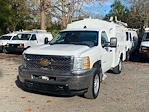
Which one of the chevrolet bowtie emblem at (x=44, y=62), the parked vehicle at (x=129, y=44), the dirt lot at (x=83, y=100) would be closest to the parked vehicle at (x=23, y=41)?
the parked vehicle at (x=129, y=44)

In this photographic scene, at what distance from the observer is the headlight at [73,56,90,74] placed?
8.76 m

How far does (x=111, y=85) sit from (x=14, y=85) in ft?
10.4

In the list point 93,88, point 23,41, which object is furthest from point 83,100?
point 23,41

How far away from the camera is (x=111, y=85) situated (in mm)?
11461

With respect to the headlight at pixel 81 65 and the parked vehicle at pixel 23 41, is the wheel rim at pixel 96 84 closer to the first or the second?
the headlight at pixel 81 65

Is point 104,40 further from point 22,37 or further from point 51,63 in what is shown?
point 22,37

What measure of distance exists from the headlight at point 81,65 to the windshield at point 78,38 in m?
1.48

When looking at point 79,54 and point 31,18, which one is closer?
point 79,54

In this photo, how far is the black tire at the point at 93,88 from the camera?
9070 millimetres

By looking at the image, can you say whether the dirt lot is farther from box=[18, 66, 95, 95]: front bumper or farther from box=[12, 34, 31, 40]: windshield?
box=[12, 34, 31, 40]: windshield

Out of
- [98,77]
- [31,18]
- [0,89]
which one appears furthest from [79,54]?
[31,18]

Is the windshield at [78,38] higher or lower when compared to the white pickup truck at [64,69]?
higher

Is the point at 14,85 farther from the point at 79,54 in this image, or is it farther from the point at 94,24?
the point at 94,24

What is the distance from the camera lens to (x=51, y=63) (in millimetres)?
8938
